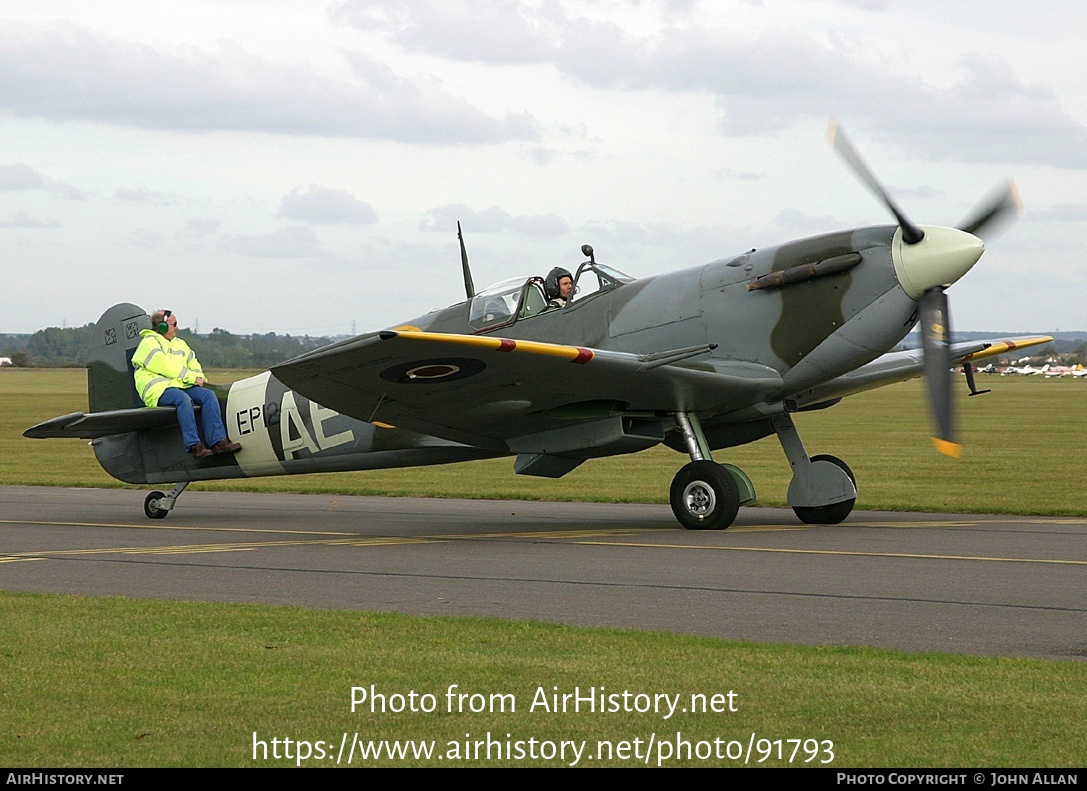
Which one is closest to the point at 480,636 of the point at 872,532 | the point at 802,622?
the point at 802,622

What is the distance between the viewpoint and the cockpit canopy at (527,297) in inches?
525

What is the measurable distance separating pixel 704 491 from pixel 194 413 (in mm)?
6321

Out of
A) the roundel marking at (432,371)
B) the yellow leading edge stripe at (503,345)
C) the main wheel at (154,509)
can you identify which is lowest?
the main wheel at (154,509)

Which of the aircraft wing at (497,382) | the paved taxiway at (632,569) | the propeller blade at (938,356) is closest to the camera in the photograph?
the paved taxiway at (632,569)

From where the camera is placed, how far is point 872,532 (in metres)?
12.2

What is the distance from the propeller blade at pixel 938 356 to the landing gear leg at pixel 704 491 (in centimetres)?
191

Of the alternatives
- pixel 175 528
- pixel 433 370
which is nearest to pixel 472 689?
pixel 433 370

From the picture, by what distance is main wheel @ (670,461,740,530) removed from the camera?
40.2 ft

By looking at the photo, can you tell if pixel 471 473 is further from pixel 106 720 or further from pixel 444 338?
pixel 106 720

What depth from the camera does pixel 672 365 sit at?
467 inches

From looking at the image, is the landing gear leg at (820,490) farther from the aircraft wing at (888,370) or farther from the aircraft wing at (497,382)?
the aircraft wing at (497,382)

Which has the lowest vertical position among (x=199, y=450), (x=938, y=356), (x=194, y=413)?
(x=199, y=450)

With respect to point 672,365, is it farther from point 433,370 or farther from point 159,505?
point 159,505

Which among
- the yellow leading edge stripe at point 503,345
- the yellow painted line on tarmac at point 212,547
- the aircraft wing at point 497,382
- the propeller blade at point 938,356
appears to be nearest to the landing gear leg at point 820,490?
the aircraft wing at point 497,382
